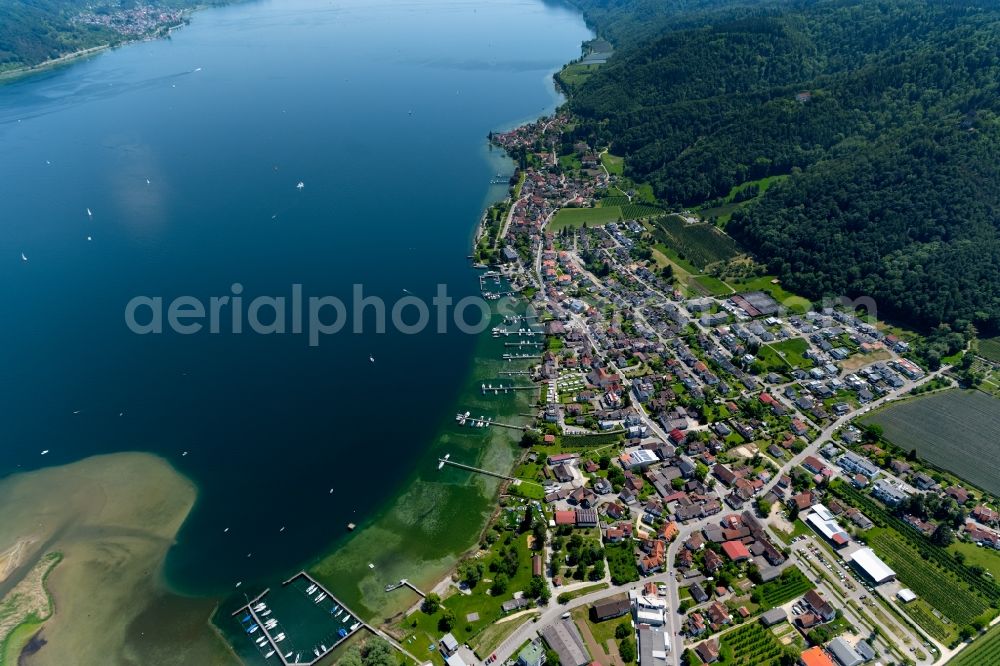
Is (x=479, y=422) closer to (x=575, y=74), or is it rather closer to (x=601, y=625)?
(x=601, y=625)

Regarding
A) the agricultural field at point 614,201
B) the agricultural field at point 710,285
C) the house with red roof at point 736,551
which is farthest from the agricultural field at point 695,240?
the house with red roof at point 736,551

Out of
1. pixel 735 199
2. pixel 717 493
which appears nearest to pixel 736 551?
pixel 717 493

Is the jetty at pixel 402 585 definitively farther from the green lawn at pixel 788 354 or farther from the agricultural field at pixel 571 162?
the agricultural field at pixel 571 162

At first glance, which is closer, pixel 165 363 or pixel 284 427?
pixel 284 427

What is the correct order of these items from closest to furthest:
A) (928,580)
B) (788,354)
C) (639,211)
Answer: (928,580) → (788,354) → (639,211)

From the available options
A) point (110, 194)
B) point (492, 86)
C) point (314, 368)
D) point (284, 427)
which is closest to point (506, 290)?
point (314, 368)

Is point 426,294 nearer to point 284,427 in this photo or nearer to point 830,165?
point 284,427

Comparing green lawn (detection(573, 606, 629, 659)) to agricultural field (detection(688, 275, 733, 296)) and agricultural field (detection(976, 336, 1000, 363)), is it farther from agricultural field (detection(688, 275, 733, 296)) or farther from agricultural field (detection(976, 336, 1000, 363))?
agricultural field (detection(976, 336, 1000, 363))

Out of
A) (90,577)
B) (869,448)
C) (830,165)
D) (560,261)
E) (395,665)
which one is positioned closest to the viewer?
(395,665)
